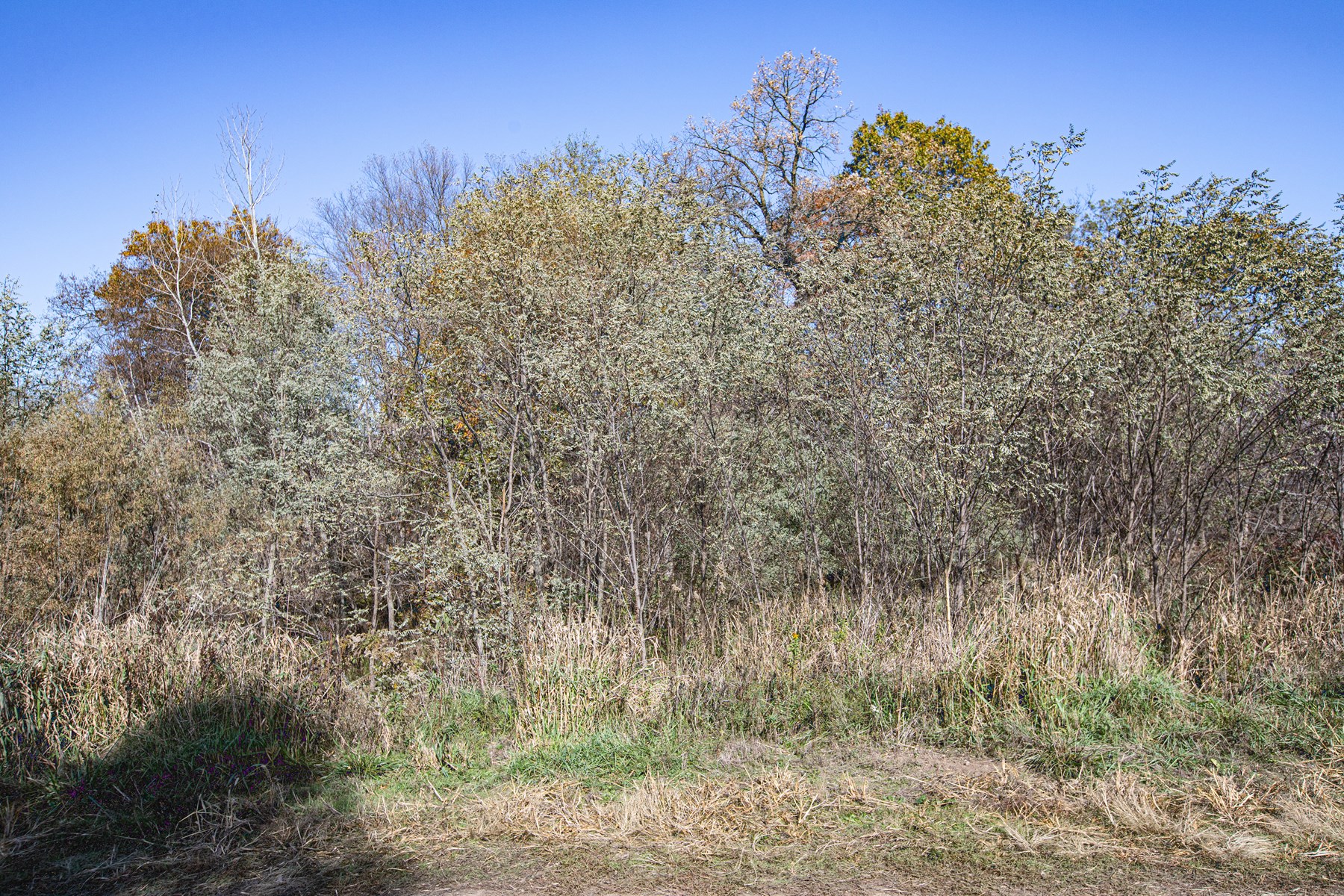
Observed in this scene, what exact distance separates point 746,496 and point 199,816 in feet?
20.0

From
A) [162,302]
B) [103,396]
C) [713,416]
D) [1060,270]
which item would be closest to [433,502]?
[713,416]

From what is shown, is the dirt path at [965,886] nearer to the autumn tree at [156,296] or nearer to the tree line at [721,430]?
the tree line at [721,430]

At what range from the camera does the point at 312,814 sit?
404 cm

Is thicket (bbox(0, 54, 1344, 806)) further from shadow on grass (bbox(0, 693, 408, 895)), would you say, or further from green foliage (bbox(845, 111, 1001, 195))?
green foliage (bbox(845, 111, 1001, 195))

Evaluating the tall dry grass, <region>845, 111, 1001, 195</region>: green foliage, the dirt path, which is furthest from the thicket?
<region>845, 111, 1001, 195</region>: green foliage

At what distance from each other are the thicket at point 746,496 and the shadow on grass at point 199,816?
196 mm

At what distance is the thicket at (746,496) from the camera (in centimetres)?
523

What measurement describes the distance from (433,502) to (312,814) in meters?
6.35

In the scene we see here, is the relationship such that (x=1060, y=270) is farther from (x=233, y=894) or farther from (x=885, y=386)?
(x=233, y=894)

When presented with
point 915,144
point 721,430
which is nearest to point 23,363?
point 721,430

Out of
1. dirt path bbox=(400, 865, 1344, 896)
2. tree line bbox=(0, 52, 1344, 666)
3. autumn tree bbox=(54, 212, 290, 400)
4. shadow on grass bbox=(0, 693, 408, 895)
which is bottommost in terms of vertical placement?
dirt path bbox=(400, 865, 1344, 896)

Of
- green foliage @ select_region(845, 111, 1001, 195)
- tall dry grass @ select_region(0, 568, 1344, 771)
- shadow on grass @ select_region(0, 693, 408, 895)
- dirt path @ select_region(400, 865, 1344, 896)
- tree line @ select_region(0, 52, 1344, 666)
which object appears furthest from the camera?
green foliage @ select_region(845, 111, 1001, 195)

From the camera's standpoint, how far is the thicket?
5.23m

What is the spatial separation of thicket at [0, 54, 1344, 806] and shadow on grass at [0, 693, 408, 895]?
20 centimetres
